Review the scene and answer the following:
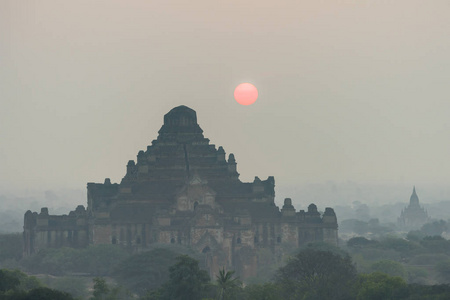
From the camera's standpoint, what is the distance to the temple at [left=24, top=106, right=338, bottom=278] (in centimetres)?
15138

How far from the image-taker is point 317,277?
372 feet

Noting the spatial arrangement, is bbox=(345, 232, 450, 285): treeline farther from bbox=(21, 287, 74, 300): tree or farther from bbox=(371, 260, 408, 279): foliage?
bbox=(21, 287, 74, 300): tree

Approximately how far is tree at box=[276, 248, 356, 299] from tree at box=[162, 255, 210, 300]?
24.8 feet

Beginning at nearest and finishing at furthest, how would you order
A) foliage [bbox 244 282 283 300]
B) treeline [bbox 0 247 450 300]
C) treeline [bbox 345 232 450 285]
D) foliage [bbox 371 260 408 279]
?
treeline [bbox 0 247 450 300]
foliage [bbox 244 282 283 300]
foliage [bbox 371 260 408 279]
treeline [bbox 345 232 450 285]

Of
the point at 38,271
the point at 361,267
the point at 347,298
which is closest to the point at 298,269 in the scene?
the point at 347,298

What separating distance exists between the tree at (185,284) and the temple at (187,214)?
36.0 metres

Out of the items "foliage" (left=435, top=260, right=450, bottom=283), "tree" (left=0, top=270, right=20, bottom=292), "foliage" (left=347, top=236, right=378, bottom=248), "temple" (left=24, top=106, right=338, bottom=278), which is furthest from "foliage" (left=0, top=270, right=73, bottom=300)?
"foliage" (left=347, top=236, right=378, bottom=248)

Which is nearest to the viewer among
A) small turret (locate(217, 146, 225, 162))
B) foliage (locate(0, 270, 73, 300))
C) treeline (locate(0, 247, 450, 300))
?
foliage (locate(0, 270, 73, 300))

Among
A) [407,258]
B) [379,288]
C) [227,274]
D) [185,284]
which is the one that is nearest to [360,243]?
[407,258]

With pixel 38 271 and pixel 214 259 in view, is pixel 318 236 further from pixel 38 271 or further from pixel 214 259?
pixel 38 271

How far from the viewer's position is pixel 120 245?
6137 inches

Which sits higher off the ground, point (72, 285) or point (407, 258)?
point (407, 258)

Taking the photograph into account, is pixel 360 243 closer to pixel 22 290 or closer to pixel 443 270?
pixel 443 270

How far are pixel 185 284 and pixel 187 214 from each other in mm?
46219
